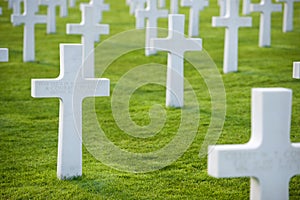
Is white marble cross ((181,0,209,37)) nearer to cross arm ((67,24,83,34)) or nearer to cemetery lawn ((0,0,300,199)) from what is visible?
cemetery lawn ((0,0,300,199))

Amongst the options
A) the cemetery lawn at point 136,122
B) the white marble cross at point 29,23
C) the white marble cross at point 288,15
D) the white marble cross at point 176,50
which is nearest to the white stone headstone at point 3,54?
the cemetery lawn at point 136,122

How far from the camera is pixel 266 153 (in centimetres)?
399

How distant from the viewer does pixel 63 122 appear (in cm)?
587

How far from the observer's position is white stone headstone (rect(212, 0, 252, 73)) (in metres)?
11.5

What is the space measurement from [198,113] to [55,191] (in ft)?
11.3

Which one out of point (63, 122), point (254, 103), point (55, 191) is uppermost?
point (254, 103)

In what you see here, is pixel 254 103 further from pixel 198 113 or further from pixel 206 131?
pixel 198 113

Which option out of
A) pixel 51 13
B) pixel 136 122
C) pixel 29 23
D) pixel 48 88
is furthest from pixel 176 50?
pixel 51 13

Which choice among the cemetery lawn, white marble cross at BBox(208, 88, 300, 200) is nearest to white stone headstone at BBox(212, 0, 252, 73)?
the cemetery lawn

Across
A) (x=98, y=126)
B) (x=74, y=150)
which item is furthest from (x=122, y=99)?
(x=74, y=150)

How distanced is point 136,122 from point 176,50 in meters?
1.24

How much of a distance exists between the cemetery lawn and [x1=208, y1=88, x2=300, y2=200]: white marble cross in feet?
5.23

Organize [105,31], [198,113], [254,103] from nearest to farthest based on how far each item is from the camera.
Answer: [254,103], [198,113], [105,31]

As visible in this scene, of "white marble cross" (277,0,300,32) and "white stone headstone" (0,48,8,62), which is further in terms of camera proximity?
"white marble cross" (277,0,300,32)
